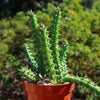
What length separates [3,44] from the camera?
363 centimetres

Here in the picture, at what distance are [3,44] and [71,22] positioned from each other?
→ 54.2 inches

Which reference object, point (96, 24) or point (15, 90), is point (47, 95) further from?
point (96, 24)

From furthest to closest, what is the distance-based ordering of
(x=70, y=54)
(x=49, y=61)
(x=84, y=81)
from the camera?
(x=70, y=54)
(x=49, y=61)
(x=84, y=81)

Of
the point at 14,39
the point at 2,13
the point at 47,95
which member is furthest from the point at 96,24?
the point at 2,13

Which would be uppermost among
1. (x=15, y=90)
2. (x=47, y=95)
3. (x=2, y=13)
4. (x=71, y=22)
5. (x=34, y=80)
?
(x=2, y=13)

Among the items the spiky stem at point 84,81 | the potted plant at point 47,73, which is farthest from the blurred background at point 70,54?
the spiky stem at point 84,81

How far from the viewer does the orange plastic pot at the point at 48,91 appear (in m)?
1.47

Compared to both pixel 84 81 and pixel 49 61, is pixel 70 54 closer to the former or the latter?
pixel 49 61

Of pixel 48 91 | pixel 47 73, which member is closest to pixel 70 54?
pixel 47 73

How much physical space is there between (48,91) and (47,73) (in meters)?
0.23

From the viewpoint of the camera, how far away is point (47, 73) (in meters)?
1.68

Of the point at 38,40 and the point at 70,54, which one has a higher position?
the point at 38,40

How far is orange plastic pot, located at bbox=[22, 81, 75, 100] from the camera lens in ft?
4.83

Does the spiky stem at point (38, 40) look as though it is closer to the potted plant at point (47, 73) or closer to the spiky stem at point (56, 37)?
the potted plant at point (47, 73)
